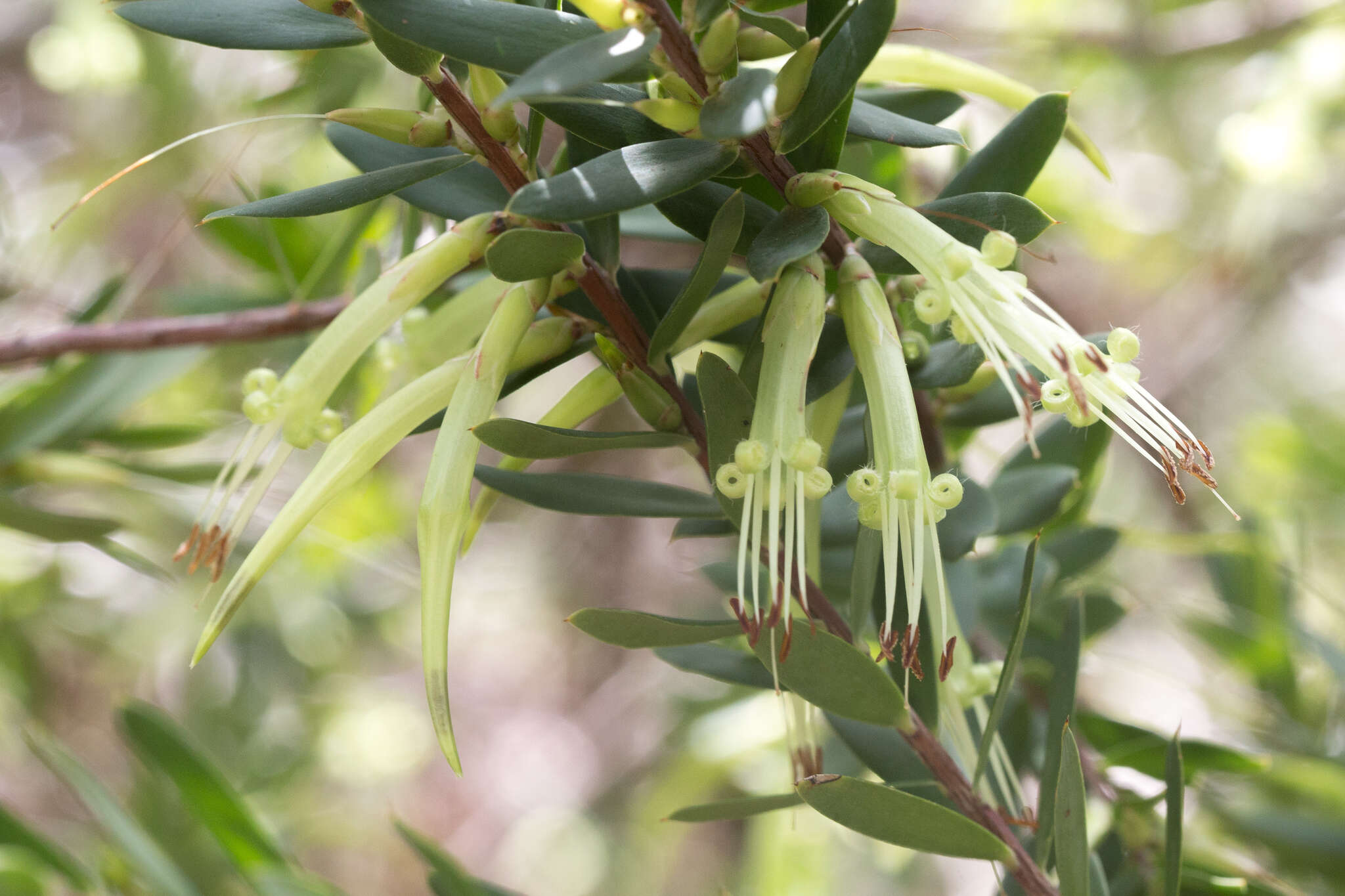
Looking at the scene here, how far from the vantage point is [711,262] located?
10.0 inches

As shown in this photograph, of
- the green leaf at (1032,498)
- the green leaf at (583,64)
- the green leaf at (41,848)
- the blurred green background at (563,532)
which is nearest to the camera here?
the green leaf at (583,64)

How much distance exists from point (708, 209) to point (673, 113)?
0.13 feet

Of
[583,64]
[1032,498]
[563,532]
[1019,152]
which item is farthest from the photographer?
[563,532]

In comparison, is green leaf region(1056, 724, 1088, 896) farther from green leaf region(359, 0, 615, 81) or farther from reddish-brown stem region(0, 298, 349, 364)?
reddish-brown stem region(0, 298, 349, 364)

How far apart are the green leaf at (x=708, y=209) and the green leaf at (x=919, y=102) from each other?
0.11m

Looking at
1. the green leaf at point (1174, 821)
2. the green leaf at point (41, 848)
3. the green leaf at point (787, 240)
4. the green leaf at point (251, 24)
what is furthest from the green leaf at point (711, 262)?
the green leaf at point (41, 848)

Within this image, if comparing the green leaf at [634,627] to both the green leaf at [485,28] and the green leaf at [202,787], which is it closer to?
the green leaf at [485,28]

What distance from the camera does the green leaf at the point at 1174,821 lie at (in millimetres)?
320

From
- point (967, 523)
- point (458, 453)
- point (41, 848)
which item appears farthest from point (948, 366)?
point (41, 848)

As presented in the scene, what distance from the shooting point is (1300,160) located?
93cm

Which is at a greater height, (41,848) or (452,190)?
(452,190)

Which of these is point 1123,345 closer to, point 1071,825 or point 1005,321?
point 1005,321

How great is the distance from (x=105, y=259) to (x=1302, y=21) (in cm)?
156

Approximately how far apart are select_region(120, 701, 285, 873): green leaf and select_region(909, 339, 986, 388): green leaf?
0.41m
